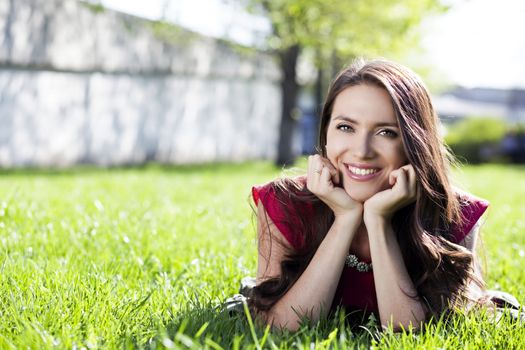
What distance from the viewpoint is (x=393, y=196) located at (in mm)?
2920

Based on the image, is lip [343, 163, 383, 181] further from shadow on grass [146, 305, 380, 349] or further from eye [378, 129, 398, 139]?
shadow on grass [146, 305, 380, 349]

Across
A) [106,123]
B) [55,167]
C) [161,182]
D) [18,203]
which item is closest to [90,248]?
[18,203]

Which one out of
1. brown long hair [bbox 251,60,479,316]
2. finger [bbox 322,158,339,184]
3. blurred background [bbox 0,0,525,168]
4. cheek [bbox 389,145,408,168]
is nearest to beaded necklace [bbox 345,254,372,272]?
brown long hair [bbox 251,60,479,316]

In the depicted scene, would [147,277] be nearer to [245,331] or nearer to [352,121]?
[245,331]

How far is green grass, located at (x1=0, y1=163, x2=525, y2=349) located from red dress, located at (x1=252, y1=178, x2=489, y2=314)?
7.8 inches

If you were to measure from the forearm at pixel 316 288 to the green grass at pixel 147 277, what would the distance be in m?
0.08

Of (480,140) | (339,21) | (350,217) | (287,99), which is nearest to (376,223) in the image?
(350,217)

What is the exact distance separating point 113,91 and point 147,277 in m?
12.1

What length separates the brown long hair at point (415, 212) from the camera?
2990mm

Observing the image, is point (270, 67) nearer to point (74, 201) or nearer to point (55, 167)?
point (55, 167)

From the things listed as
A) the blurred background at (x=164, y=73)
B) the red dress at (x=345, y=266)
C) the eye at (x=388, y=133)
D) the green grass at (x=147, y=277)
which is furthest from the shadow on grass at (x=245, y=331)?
the blurred background at (x=164, y=73)

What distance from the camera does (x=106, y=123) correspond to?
15.3 meters

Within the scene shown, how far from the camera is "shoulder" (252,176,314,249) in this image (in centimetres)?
318

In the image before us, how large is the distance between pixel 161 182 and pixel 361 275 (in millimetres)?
7217
